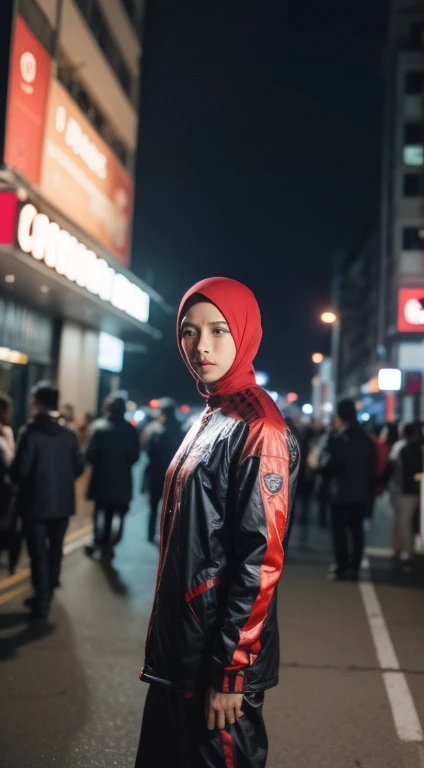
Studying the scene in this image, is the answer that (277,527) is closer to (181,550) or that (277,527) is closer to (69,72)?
(181,550)

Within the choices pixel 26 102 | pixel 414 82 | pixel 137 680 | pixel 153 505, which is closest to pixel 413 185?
pixel 414 82

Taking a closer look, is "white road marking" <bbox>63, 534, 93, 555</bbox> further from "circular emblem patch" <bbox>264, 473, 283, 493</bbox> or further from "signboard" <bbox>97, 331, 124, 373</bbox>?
"signboard" <bbox>97, 331, 124, 373</bbox>

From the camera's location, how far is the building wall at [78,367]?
21.0 m

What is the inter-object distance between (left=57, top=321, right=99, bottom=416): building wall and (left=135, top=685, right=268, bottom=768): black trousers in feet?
59.8

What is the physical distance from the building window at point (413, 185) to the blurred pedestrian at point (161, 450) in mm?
43092

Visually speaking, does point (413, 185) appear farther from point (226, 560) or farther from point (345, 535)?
point (226, 560)

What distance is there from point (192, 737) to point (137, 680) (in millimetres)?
3095

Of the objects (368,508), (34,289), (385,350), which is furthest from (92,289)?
(385,350)

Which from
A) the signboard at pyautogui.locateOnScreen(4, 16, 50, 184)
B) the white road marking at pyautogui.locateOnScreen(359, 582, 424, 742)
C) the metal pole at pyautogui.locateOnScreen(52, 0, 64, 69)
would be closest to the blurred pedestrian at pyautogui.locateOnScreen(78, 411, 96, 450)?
the signboard at pyautogui.locateOnScreen(4, 16, 50, 184)

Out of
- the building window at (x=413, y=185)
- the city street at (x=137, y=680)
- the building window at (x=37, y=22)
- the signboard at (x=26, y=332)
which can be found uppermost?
the building window at (x=413, y=185)

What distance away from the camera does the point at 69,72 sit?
19625mm

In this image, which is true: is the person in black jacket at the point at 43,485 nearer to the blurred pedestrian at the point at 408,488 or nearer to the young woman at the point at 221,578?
the young woman at the point at 221,578

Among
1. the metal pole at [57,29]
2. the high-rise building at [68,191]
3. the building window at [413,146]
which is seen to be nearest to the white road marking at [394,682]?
the high-rise building at [68,191]

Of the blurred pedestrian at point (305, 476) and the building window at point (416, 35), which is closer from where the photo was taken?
the blurred pedestrian at point (305, 476)
